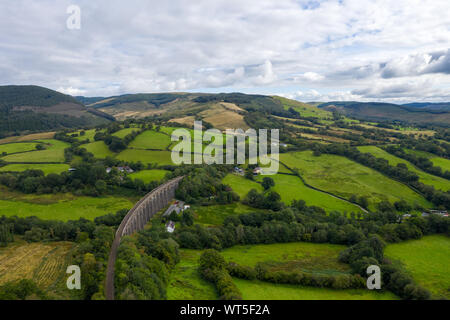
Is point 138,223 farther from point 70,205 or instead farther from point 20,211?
point 20,211

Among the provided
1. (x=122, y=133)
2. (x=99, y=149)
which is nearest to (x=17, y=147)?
(x=99, y=149)

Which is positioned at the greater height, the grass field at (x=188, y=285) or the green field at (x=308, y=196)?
the green field at (x=308, y=196)

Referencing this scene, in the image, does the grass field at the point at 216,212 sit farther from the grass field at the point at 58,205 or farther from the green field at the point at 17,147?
the green field at the point at 17,147

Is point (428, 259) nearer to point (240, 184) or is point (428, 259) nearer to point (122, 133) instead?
point (240, 184)

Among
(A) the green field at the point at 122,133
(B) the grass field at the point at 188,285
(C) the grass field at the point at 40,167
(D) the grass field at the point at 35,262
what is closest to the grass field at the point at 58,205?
(D) the grass field at the point at 35,262

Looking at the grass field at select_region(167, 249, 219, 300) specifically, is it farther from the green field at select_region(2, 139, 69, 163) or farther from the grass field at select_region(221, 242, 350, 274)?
the green field at select_region(2, 139, 69, 163)

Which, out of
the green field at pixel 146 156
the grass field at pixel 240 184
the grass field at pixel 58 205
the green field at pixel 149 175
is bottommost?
the grass field at pixel 58 205
